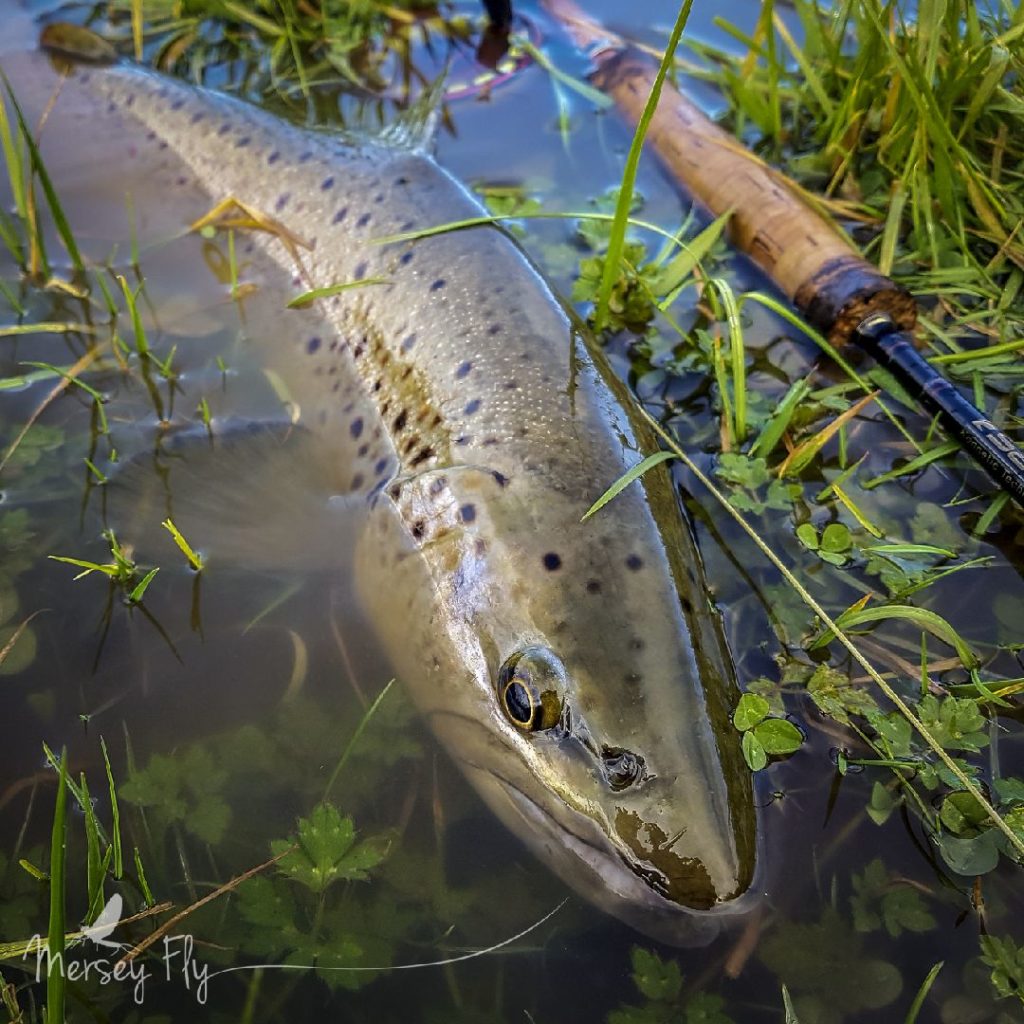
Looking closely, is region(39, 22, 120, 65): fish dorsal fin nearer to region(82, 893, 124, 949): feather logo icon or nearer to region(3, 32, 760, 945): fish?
region(3, 32, 760, 945): fish

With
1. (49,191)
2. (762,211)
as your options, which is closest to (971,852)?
(762,211)

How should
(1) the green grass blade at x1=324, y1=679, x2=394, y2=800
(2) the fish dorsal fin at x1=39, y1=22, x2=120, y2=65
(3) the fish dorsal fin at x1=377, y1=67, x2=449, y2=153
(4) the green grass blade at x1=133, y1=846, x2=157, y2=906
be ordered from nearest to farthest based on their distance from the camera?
(4) the green grass blade at x1=133, y1=846, x2=157, y2=906, (1) the green grass blade at x1=324, y1=679, x2=394, y2=800, (3) the fish dorsal fin at x1=377, y1=67, x2=449, y2=153, (2) the fish dorsal fin at x1=39, y1=22, x2=120, y2=65

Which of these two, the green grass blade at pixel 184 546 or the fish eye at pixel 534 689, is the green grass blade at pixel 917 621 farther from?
the green grass blade at pixel 184 546

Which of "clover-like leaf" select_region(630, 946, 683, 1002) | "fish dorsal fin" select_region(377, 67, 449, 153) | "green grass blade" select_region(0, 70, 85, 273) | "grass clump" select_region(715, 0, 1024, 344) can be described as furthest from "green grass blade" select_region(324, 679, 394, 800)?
"grass clump" select_region(715, 0, 1024, 344)

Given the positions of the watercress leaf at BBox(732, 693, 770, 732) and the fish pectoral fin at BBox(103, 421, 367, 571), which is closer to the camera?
the watercress leaf at BBox(732, 693, 770, 732)

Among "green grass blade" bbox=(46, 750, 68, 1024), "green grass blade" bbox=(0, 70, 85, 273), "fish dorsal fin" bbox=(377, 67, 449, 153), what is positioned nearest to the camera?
"green grass blade" bbox=(46, 750, 68, 1024)

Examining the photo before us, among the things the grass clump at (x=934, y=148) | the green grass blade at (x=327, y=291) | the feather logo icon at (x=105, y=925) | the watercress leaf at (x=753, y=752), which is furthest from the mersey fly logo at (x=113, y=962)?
the grass clump at (x=934, y=148)

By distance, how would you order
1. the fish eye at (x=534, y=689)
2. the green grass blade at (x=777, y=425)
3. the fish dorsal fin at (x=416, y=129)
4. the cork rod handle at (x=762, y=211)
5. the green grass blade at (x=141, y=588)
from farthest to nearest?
the fish dorsal fin at (x=416, y=129) < the cork rod handle at (x=762, y=211) < the green grass blade at (x=777, y=425) < the green grass blade at (x=141, y=588) < the fish eye at (x=534, y=689)
